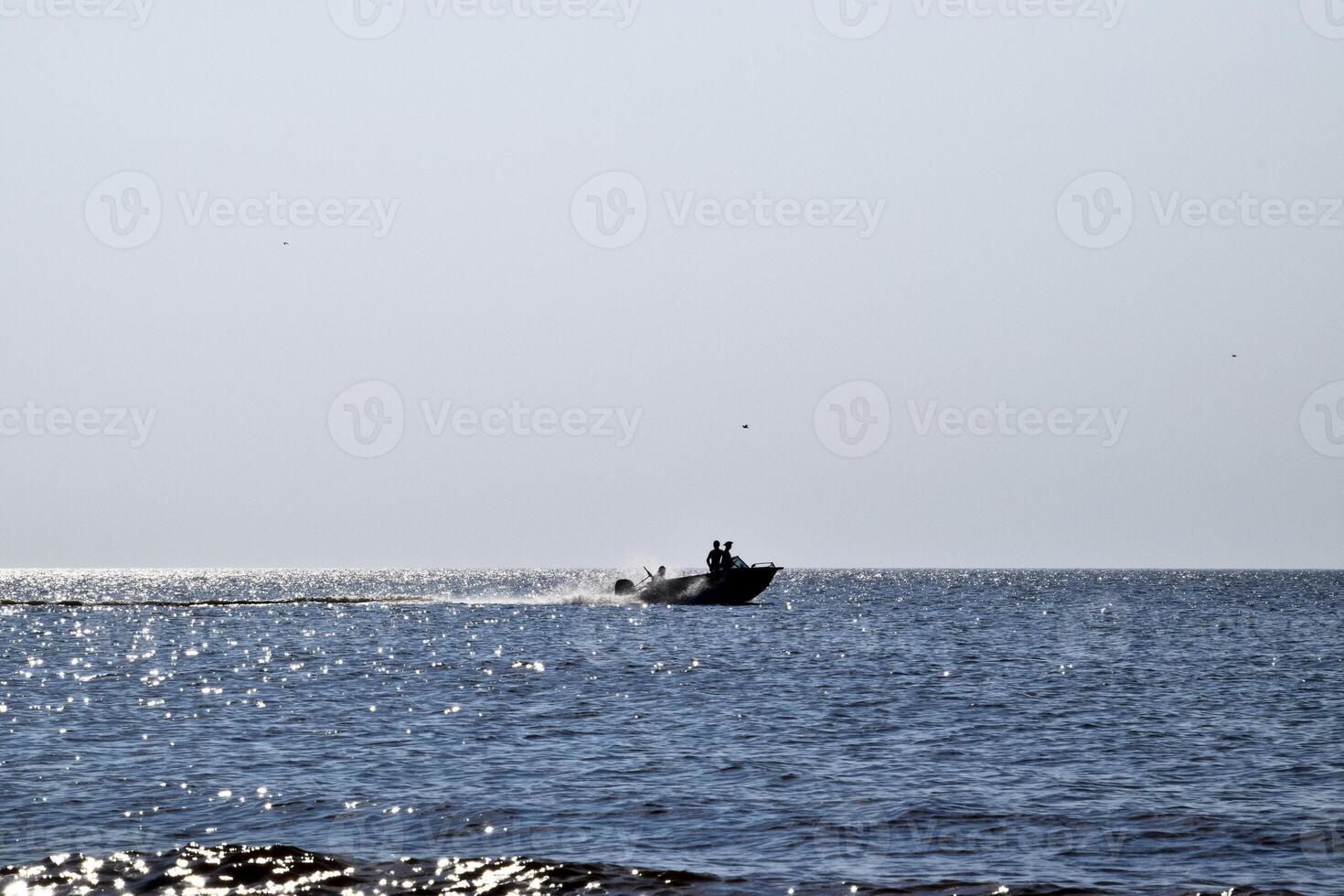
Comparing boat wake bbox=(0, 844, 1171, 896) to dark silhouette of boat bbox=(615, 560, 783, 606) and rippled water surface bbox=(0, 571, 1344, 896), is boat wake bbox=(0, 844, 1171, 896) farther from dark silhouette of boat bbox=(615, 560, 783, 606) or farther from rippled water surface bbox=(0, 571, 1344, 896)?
dark silhouette of boat bbox=(615, 560, 783, 606)

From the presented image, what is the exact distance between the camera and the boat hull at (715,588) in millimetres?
85438

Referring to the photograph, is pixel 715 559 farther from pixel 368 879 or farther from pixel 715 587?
pixel 368 879

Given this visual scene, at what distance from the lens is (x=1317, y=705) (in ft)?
115

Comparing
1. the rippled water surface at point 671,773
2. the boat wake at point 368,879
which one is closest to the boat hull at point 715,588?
the rippled water surface at point 671,773

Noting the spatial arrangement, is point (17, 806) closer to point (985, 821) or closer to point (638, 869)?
point (638, 869)

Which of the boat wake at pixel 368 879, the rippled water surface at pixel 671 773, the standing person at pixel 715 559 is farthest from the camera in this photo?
the standing person at pixel 715 559

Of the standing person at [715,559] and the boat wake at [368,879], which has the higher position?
the standing person at [715,559]

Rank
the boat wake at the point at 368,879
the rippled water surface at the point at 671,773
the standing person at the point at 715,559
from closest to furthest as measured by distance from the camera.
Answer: the boat wake at the point at 368,879 → the rippled water surface at the point at 671,773 → the standing person at the point at 715,559

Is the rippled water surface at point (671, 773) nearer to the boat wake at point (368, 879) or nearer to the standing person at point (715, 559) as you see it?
the boat wake at point (368, 879)

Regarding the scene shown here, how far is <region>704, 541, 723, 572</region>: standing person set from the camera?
83.8 meters

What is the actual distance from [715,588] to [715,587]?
14 cm

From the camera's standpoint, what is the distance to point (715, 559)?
276ft

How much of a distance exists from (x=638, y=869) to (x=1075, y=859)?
222 inches

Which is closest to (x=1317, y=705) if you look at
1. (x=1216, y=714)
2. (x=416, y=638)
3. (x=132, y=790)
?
(x=1216, y=714)
